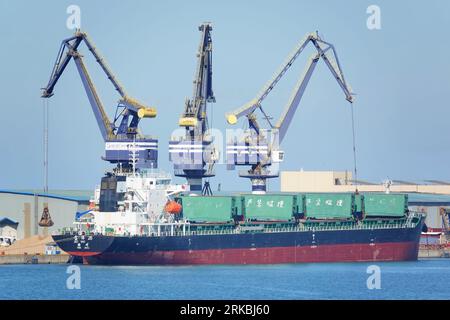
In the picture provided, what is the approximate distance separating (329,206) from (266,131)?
582 inches

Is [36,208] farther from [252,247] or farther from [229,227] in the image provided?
[252,247]

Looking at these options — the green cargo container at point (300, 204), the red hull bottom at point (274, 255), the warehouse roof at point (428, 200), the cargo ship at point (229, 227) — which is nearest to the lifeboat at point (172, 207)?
the cargo ship at point (229, 227)

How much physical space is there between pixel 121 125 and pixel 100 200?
617 inches

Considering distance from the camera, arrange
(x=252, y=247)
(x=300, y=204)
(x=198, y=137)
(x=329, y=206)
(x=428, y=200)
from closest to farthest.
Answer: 1. (x=252, y=247)
2. (x=300, y=204)
3. (x=329, y=206)
4. (x=198, y=137)
5. (x=428, y=200)

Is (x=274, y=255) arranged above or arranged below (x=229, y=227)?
below

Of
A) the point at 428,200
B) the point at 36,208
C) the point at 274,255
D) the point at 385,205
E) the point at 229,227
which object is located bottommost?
the point at 274,255

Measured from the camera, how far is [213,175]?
312 ft

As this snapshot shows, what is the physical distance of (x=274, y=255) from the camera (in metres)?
77.4

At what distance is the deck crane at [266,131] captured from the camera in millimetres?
92750

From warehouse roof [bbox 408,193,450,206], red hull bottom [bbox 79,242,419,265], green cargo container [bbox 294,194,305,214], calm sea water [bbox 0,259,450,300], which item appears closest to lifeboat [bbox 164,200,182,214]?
red hull bottom [bbox 79,242,419,265]

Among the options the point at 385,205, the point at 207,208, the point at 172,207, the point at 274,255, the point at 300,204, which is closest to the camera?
the point at 172,207

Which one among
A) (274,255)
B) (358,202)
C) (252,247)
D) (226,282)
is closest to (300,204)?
(358,202)

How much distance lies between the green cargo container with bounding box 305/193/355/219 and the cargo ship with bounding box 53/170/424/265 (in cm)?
7
